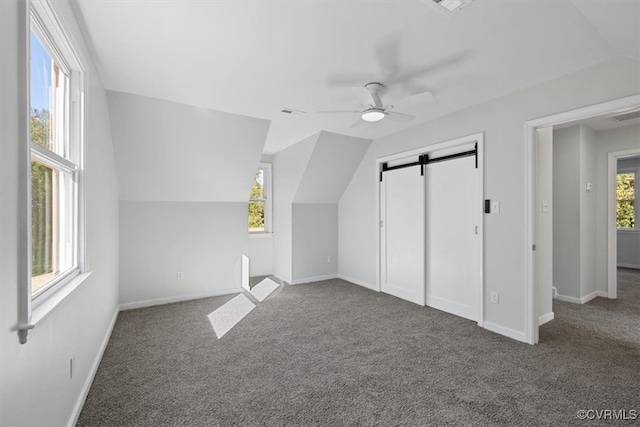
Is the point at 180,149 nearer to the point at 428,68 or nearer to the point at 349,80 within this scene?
the point at 349,80

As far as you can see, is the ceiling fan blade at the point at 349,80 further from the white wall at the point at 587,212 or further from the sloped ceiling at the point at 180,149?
the white wall at the point at 587,212

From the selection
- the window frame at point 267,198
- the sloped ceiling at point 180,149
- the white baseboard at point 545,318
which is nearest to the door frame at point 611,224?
the white baseboard at point 545,318

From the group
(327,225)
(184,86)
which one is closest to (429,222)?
(327,225)

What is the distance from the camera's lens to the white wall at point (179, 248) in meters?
4.03

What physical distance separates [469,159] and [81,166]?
145 inches

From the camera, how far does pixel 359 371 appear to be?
2.42 metres

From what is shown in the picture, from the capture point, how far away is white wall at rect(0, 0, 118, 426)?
3.41 feet

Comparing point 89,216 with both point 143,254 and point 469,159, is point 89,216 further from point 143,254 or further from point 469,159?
point 469,159

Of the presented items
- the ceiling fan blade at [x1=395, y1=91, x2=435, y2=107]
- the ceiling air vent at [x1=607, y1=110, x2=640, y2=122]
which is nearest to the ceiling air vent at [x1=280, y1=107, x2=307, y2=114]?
the ceiling fan blade at [x1=395, y1=91, x2=435, y2=107]

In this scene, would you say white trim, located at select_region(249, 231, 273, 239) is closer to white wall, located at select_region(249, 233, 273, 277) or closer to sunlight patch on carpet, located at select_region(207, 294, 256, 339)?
white wall, located at select_region(249, 233, 273, 277)

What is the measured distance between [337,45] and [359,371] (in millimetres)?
2510

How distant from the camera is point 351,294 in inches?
183

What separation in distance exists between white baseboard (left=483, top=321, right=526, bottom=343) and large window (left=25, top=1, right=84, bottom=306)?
3695mm

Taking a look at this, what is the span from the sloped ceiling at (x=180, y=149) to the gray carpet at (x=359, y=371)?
170 centimetres
